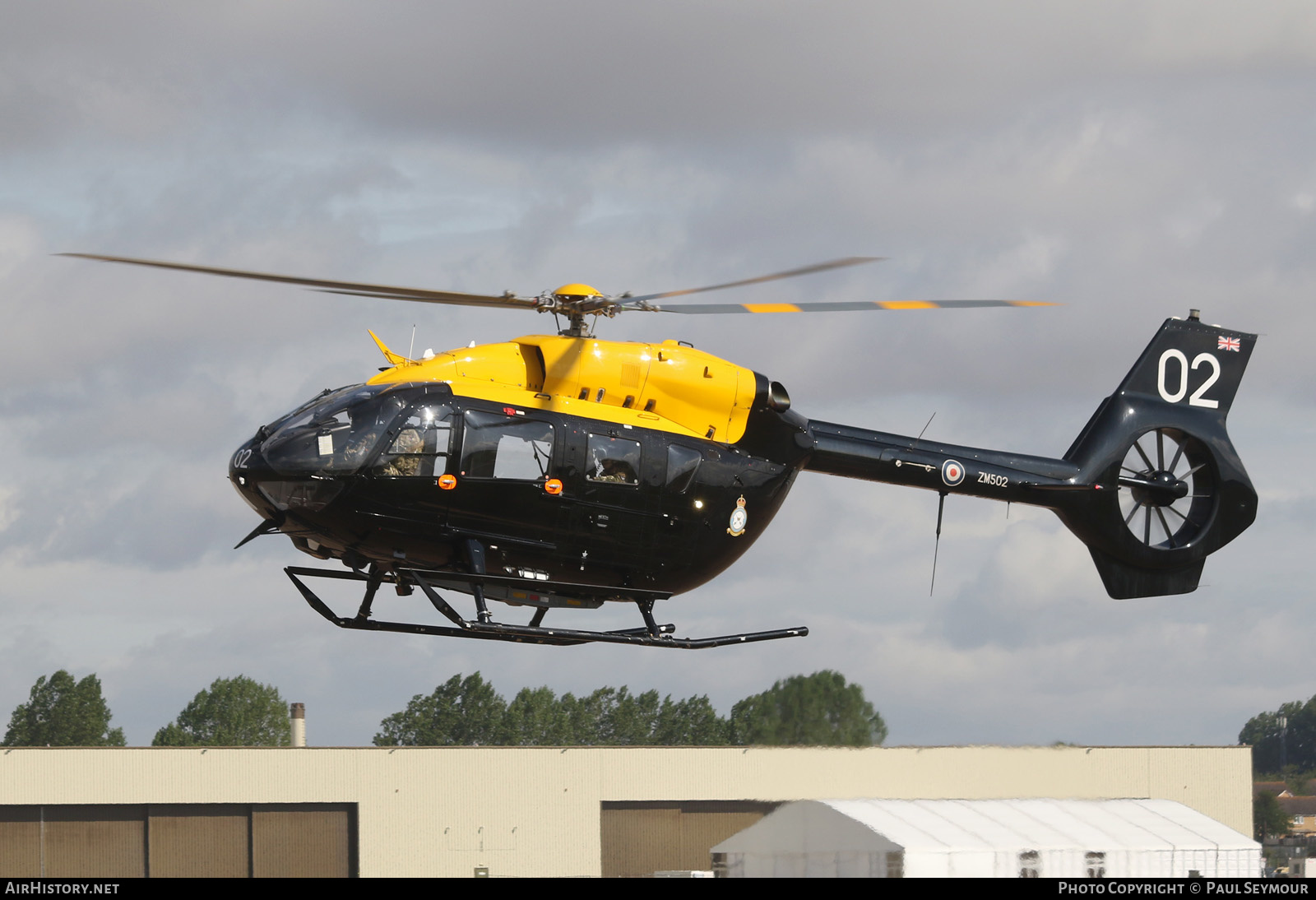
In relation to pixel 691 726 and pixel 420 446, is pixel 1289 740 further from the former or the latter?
pixel 420 446

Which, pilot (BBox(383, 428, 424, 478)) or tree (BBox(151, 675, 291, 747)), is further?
tree (BBox(151, 675, 291, 747))

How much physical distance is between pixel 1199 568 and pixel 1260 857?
25.0ft

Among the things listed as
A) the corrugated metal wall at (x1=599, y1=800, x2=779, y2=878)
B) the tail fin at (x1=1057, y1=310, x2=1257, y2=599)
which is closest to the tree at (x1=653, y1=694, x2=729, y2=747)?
the corrugated metal wall at (x1=599, y1=800, x2=779, y2=878)

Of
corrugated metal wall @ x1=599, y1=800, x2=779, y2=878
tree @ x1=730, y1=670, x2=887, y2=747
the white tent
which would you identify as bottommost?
corrugated metal wall @ x1=599, y1=800, x2=779, y2=878

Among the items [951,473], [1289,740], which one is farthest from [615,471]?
[1289,740]

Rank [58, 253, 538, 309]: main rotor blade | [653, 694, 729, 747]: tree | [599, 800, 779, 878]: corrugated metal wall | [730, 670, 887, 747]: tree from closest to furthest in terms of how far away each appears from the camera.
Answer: [58, 253, 538, 309]: main rotor blade → [730, 670, 887, 747]: tree → [599, 800, 779, 878]: corrugated metal wall → [653, 694, 729, 747]: tree

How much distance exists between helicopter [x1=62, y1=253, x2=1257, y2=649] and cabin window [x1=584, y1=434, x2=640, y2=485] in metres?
0.02

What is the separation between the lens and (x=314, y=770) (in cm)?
4297

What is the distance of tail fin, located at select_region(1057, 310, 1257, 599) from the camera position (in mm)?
25844

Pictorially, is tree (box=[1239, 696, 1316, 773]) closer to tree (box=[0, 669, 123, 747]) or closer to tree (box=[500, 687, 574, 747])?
tree (box=[500, 687, 574, 747])

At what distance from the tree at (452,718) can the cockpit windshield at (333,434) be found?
185 feet

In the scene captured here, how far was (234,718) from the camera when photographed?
8406 centimetres

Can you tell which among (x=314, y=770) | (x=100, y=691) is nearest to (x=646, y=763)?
(x=314, y=770)

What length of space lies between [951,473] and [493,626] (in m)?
7.80
